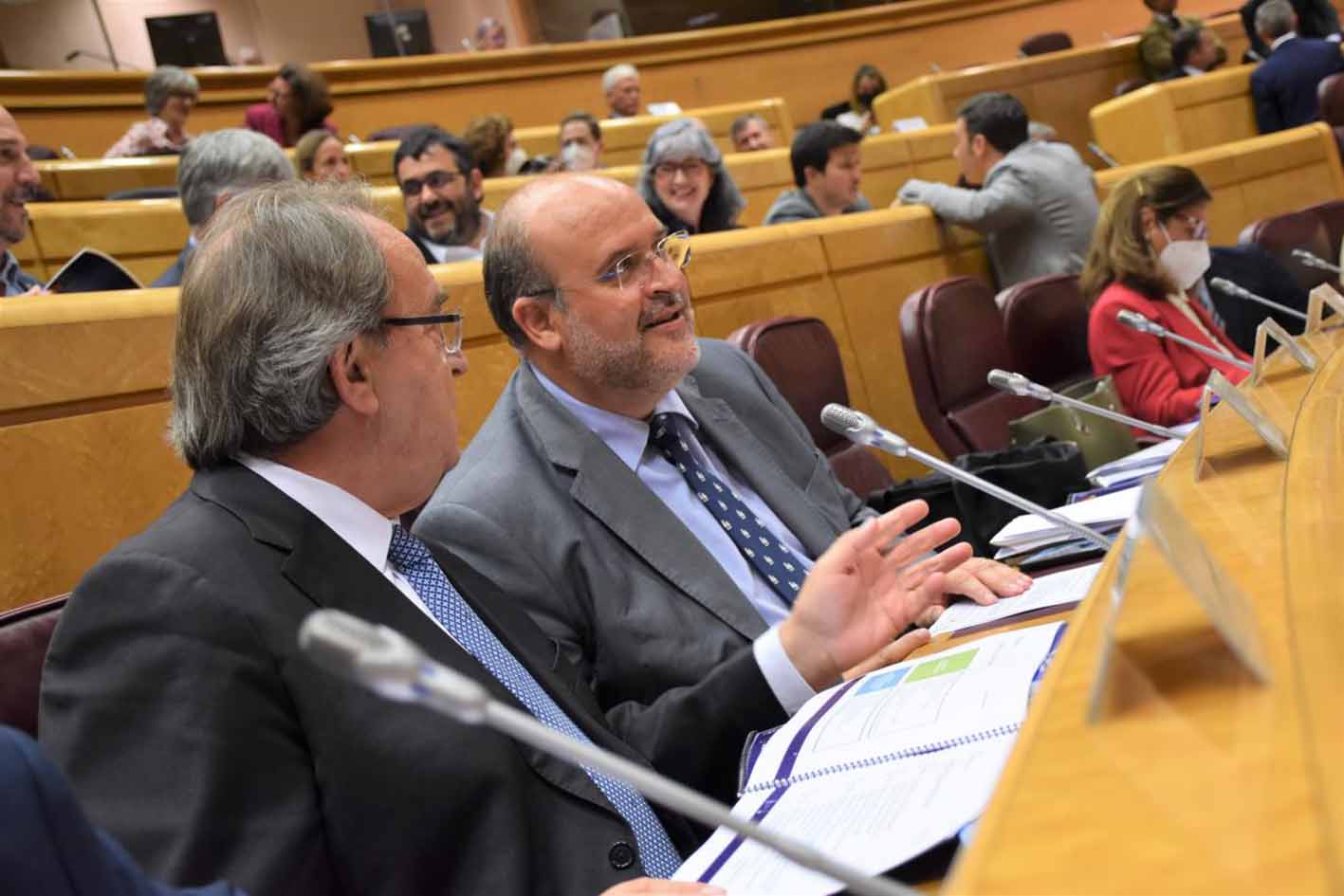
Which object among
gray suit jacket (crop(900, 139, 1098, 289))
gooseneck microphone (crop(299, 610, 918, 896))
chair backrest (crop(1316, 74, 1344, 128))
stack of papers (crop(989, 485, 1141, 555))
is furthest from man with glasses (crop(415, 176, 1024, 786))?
chair backrest (crop(1316, 74, 1344, 128))

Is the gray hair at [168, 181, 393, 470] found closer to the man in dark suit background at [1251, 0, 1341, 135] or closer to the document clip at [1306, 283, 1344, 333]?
the document clip at [1306, 283, 1344, 333]

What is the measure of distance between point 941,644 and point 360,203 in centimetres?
78

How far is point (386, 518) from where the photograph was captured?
1383 mm

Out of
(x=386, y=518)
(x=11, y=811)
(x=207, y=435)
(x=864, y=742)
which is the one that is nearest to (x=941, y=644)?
(x=864, y=742)

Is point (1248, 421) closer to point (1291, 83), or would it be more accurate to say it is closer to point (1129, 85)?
point (1291, 83)

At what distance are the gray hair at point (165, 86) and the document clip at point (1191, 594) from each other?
19.9ft

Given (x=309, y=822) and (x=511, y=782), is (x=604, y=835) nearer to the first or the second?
(x=511, y=782)

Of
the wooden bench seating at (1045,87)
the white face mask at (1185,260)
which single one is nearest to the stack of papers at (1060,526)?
the white face mask at (1185,260)

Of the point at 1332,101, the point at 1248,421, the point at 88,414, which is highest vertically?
the point at 88,414

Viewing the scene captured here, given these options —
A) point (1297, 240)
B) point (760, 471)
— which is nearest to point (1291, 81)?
point (1297, 240)

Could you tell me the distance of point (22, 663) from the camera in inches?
48.4

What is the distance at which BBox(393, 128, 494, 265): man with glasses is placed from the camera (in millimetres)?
4000

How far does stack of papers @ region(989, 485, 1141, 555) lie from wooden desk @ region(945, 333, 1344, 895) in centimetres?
71

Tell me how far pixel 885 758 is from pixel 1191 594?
0.43 m
